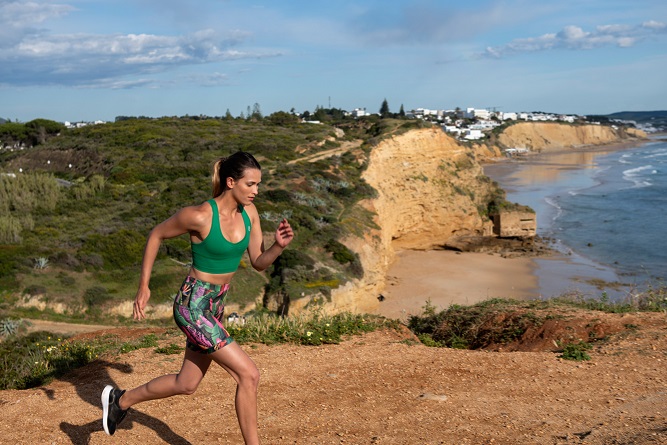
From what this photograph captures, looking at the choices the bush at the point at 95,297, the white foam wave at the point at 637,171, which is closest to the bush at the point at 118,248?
the bush at the point at 95,297

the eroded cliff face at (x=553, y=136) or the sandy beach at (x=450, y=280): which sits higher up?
the eroded cliff face at (x=553, y=136)

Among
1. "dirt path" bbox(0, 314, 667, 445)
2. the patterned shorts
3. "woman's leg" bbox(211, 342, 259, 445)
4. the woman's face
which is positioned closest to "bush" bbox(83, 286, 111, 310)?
"dirt path" bbox(0, 314, 667, 445)

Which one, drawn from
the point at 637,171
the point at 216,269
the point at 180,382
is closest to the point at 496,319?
the point at 180,382

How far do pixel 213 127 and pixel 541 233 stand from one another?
2758 centimetres

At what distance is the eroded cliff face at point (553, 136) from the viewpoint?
13075cm

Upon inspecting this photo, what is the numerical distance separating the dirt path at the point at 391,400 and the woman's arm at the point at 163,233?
5.19 ft

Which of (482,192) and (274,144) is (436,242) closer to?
(482,192)

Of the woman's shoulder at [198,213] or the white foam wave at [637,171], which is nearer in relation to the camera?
the woman's shoulder at [198,213]

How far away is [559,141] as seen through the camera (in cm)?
13838

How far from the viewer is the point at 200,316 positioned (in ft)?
14.7

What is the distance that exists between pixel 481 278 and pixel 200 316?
26508mm

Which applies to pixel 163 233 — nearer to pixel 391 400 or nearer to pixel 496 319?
pixel 391 400

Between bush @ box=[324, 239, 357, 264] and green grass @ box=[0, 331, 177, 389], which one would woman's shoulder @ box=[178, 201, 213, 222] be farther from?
bush @ box=[324, 239, 357, 264]

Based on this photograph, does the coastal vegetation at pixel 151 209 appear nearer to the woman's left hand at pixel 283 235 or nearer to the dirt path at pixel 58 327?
the dirt path at pixel 58 327
